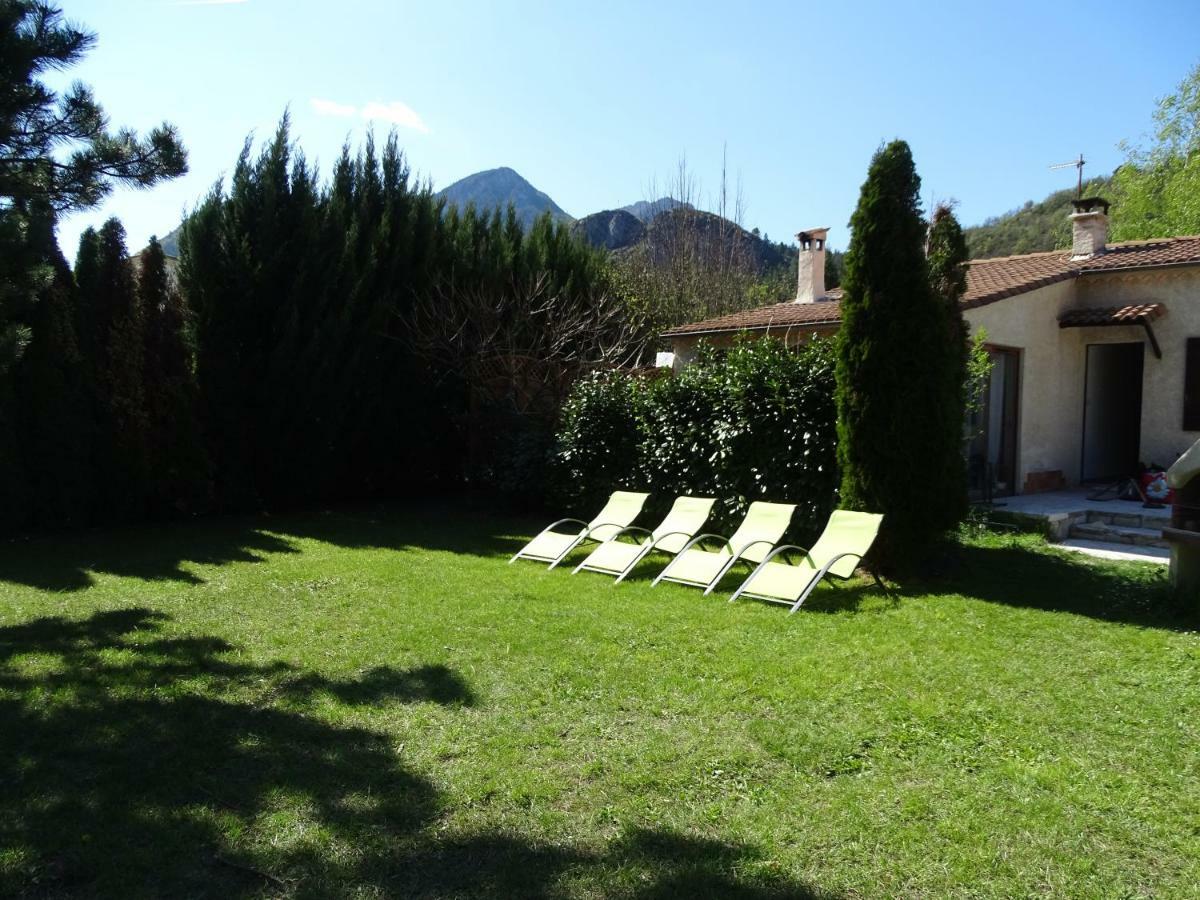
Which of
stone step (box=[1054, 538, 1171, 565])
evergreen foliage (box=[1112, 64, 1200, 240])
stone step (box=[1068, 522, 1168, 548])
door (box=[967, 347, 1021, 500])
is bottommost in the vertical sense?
stone step (box=[1054, 538, 1171, 565])

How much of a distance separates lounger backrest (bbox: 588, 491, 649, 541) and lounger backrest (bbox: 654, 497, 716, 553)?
54 cm

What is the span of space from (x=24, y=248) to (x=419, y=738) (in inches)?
176

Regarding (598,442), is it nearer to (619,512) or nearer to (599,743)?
(619,512)

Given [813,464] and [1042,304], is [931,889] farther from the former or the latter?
[1042,304]

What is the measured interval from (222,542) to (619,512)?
18.2 feet

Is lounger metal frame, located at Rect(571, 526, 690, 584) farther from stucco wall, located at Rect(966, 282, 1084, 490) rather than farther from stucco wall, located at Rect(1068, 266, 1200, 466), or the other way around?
stucco wall, located at Rect(1068, 266, 1200, 466)

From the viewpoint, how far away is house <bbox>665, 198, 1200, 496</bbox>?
12.9 m

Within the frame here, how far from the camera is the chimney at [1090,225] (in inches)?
578

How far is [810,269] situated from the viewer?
1777 cm

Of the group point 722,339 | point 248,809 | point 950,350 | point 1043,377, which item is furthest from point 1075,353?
point 248,809

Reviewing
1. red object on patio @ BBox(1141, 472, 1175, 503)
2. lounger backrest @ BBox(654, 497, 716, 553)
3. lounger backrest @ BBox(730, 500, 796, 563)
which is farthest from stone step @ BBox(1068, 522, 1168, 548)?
lounger backrest @ BBox(654, 497, 716, 553)

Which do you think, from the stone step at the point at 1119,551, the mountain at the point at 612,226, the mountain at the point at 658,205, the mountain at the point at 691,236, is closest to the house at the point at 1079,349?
the stone step at the point at 1119,551

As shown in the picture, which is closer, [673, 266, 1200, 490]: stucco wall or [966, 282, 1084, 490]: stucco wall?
[966, 282, 1084, 490]: stucco wall

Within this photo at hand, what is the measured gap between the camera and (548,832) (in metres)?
3.67
